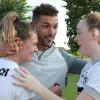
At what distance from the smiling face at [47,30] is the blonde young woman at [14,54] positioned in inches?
25.7

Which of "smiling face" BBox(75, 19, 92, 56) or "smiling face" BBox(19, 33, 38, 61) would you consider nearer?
"smiling face" BBox(75, 19, 92, 56)

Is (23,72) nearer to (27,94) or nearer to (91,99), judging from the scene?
(27,94)

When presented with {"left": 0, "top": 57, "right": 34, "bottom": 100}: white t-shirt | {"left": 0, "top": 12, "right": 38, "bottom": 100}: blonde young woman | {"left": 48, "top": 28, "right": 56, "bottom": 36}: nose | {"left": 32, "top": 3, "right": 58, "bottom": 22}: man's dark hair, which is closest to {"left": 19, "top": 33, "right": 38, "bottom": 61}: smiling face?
{"left": 0, "top": 12, "right": 38, "bottom": 100}: blonde young woman

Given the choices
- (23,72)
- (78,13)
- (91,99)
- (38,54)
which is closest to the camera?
(91,99)

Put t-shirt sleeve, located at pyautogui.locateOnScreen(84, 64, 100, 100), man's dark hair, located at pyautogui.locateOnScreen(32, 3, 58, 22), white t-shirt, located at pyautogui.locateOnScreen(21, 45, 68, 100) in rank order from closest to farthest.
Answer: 1. t-shirt sleeve, located at pyautogui.locateOnScreen(84, 64, 100, 100)
2. white t-shirt, located at pyautogui.locateOnScreen(21, 45, 68, 100)
3. man's dark hair, located at pyautogui.locateOnScreen(32, 3, 58, 22)

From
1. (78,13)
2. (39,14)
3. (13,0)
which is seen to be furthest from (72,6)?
(39,14)

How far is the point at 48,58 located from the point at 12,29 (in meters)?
0.90

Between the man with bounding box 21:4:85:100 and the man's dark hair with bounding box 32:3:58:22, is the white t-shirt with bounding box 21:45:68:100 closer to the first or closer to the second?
the man with bounding box 21:4:85:100

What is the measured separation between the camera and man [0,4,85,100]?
459 centimetres

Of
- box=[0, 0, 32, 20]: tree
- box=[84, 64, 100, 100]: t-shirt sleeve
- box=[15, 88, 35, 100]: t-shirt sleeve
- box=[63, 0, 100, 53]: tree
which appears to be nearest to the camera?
box=[84, 64, 100, 100]: t-shirt sleeve

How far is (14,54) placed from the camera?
3939 millimetres

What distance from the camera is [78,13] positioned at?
164ft

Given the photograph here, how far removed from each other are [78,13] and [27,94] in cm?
4651

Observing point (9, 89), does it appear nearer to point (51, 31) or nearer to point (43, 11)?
point (51, 31)
